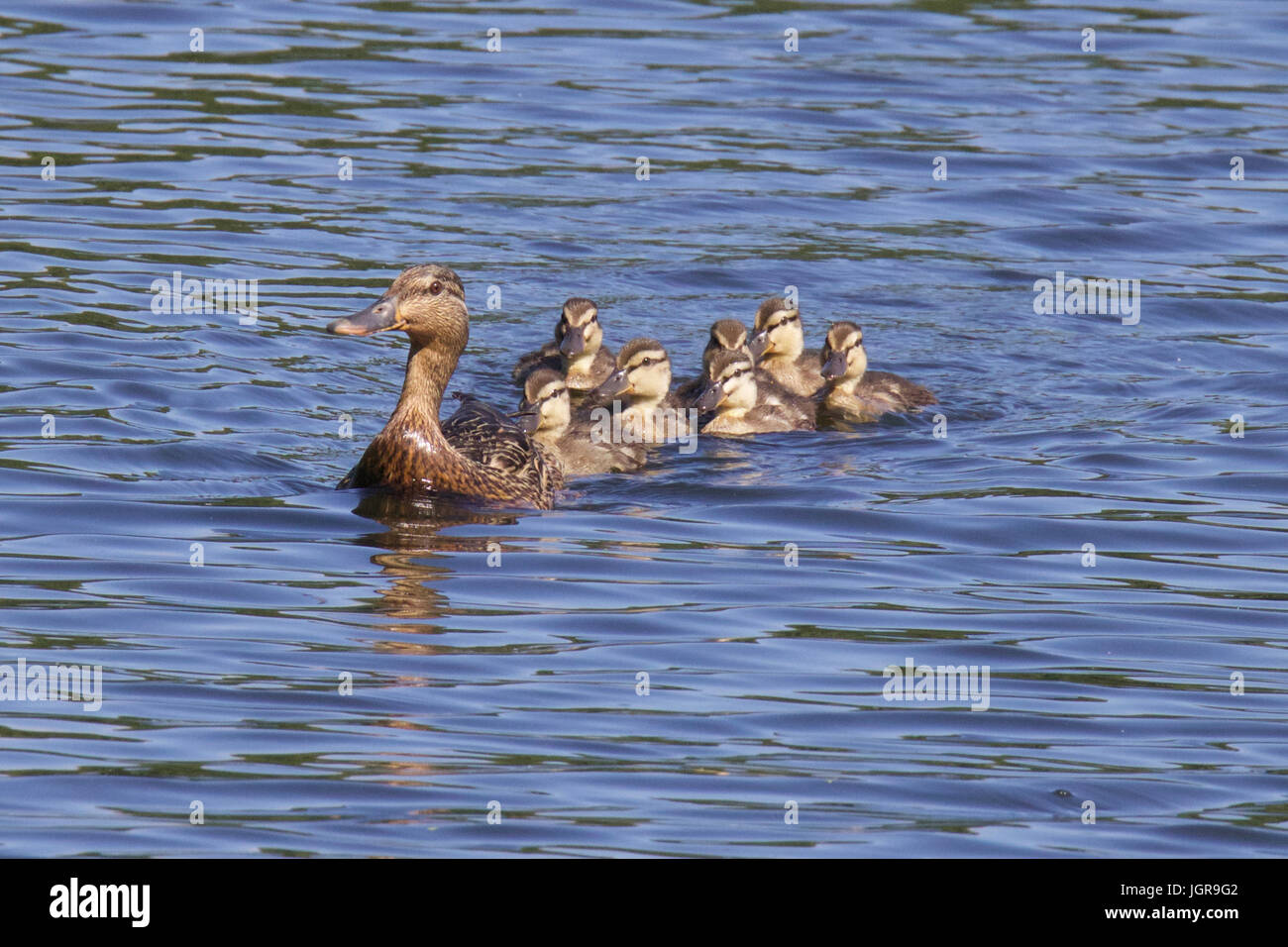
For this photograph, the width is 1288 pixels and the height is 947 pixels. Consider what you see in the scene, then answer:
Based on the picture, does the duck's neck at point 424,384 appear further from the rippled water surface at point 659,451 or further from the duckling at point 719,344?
the duckling at point 719,344

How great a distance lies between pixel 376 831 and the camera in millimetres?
5656

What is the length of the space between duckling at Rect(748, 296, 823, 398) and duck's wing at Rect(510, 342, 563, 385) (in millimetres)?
1237

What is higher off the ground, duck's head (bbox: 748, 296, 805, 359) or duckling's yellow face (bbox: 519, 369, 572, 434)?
duck's head (bbox: 748, 296, 805, 359)

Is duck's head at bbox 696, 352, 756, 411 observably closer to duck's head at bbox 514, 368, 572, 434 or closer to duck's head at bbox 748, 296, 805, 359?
duck's head at bbox 514, 368, 572, 434

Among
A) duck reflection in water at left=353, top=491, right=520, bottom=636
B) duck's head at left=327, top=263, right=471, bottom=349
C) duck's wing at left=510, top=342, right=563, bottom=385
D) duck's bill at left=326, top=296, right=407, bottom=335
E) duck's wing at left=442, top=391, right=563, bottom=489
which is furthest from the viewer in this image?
duck's wing at left=510, top=342, right=563, bottom=385

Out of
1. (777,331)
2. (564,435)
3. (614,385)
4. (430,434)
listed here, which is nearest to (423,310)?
(430,434)

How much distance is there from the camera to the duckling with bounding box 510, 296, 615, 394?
11.9m

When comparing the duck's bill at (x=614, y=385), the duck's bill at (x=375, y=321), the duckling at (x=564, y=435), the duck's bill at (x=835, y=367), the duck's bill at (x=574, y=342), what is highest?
the duck's bill at (x=375, y=321)

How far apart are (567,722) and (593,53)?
44.1ft

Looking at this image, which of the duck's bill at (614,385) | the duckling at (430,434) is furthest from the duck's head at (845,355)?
the duckling at (430,434)

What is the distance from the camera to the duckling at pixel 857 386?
11.9m

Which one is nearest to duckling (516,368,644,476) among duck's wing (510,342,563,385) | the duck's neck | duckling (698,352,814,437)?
duckling (698,352,814,437)

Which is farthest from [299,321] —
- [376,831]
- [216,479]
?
[376,831]

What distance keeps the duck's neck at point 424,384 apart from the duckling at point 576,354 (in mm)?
2162
